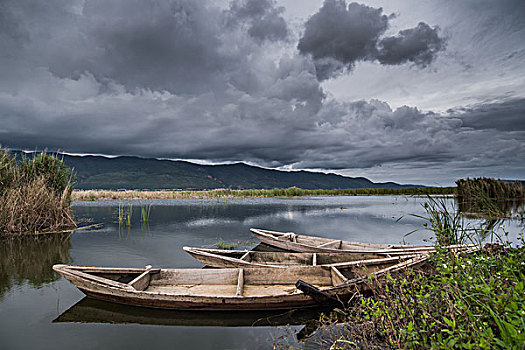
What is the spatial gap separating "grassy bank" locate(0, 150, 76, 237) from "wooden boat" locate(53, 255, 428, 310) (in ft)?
35.0

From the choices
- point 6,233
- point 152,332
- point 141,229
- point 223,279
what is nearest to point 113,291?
point 152,332

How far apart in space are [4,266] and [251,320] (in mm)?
9550

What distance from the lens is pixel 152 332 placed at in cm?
593

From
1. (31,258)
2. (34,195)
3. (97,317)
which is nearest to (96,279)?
(97,317)

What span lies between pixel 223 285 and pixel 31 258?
8725 mm

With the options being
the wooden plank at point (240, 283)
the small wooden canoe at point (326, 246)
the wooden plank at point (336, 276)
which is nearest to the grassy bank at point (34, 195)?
the small wooden canoe at point (326, 246)

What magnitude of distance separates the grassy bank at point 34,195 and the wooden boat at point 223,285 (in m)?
10.7

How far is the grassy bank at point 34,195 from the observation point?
14.4 m

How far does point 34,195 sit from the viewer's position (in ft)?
49.0

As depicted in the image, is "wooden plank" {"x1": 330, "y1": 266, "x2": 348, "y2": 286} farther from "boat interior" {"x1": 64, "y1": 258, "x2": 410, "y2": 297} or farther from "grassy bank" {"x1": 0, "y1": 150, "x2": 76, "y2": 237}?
"grassy bank" {"x1": 0, "y1": 150, "x2": 76, "y2": 237}

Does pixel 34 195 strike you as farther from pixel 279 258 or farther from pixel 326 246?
pixel 326 246

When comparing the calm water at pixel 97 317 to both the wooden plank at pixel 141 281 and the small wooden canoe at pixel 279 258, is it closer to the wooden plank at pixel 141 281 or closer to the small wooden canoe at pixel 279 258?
the wooden plank at pixel 141 281

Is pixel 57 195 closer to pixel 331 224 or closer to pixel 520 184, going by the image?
pixel 331 224

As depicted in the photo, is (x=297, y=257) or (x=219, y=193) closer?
(x=297, y=257)
